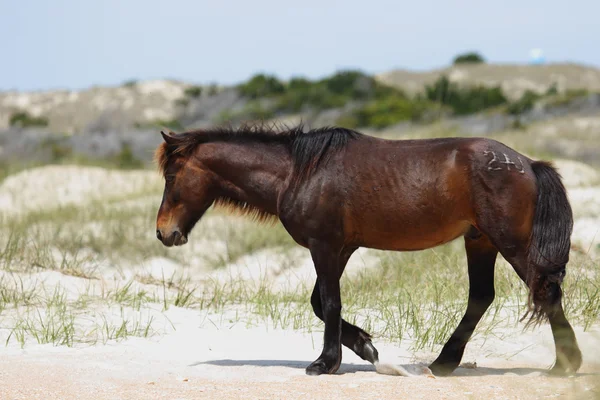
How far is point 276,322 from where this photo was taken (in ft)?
26.2

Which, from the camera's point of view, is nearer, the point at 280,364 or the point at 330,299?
the point at 330,299

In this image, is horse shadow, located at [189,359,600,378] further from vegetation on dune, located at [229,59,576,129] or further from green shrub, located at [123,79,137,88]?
green shrub, located at [123,79,137,88]

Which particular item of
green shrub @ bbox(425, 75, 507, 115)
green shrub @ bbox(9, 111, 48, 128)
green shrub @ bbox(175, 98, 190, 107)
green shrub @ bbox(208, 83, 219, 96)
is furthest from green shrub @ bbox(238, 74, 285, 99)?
green shrub @ bbox(9, 111, 48, 128)

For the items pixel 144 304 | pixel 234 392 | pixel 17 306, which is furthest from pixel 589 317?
pixel 17 306

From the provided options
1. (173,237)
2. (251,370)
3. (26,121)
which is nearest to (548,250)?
(251,370)

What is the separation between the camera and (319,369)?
641cm

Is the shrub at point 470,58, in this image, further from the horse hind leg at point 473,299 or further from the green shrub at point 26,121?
the horse hind leg at point 473,299

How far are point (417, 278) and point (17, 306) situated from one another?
3.92 m

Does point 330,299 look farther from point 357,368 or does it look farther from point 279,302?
point 279,302

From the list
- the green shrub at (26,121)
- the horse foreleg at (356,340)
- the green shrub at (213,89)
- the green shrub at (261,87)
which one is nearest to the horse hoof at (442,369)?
the horse foreleg at (356,340)

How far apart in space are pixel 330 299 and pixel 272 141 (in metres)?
1.31

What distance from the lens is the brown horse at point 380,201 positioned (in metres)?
6.11

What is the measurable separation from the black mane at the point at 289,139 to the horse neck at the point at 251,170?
0.07 meters

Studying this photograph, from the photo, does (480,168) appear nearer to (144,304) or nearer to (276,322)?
(276,322)
